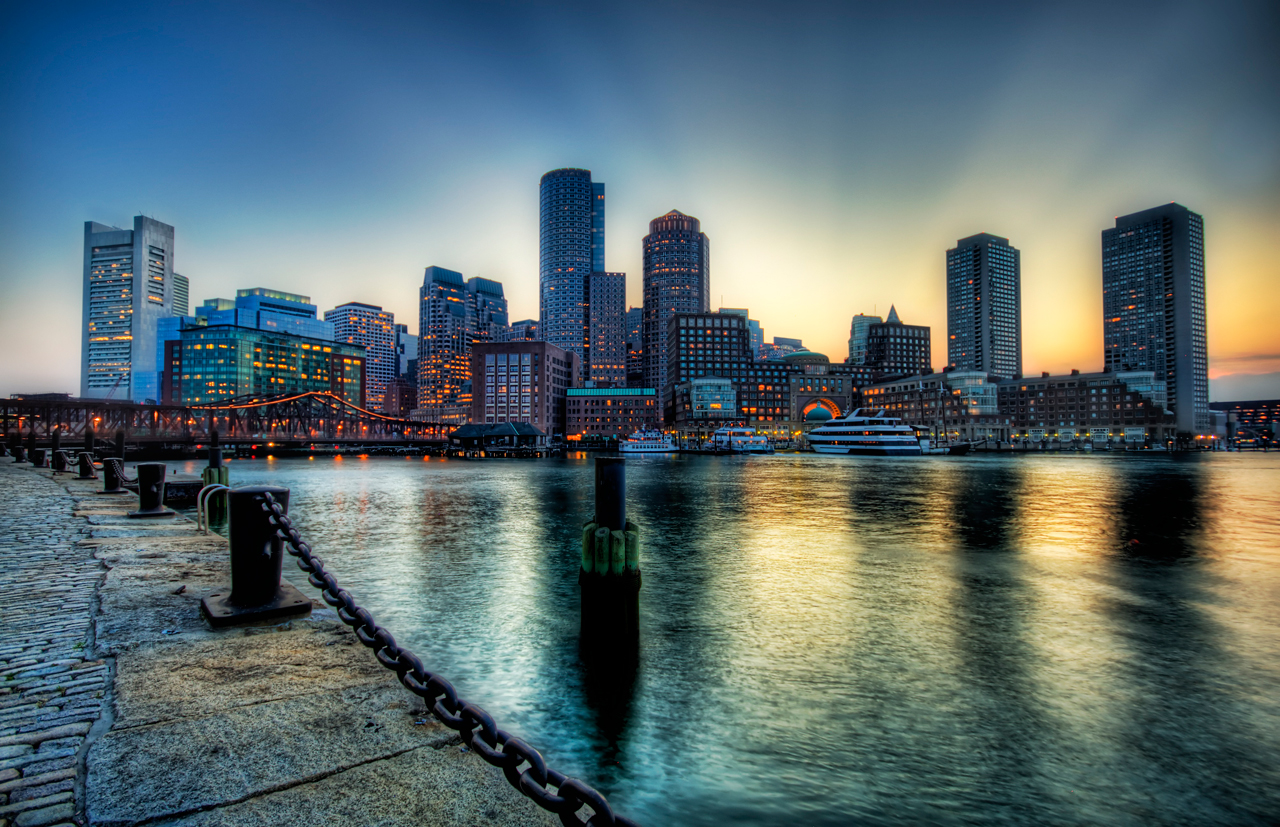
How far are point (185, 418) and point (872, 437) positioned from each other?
168 meters

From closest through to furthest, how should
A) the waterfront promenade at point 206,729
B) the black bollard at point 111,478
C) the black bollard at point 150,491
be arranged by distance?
the waterfront promenade at point 206,729 → the black bollard at point 150,491 → the black bollard at point 111,478

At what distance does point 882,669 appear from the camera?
1048 cm

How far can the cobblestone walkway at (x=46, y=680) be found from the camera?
131 inches

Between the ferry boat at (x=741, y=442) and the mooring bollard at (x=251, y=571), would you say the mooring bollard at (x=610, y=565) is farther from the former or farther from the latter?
the ferry boat at (x=741, y=442)

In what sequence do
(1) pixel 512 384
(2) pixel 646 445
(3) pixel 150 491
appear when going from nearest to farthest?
(3) pixel 150 491 → (2) pixel 646 445 → (1) pixel 512 384

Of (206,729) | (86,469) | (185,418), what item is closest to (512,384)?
(185,418)

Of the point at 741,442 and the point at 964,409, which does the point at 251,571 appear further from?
the point at 964,409

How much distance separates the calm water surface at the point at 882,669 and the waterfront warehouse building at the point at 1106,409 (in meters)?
203

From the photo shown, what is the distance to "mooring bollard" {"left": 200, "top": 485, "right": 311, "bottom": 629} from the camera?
6.52 metres

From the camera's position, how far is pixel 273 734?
4188mm

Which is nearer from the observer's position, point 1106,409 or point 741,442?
point 741,442

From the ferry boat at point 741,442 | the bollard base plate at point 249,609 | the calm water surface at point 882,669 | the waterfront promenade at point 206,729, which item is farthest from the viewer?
the ferry boat at point 741,442

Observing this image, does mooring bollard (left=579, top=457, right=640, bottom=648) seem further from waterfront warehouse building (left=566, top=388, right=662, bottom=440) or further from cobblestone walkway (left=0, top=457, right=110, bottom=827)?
waterfront warehouse building (left=566, top=388, right=662, bottom=440)

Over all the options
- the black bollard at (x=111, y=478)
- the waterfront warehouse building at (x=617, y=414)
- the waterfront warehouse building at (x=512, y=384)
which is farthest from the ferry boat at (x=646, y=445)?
the black bollard at (x=111, y=478)
